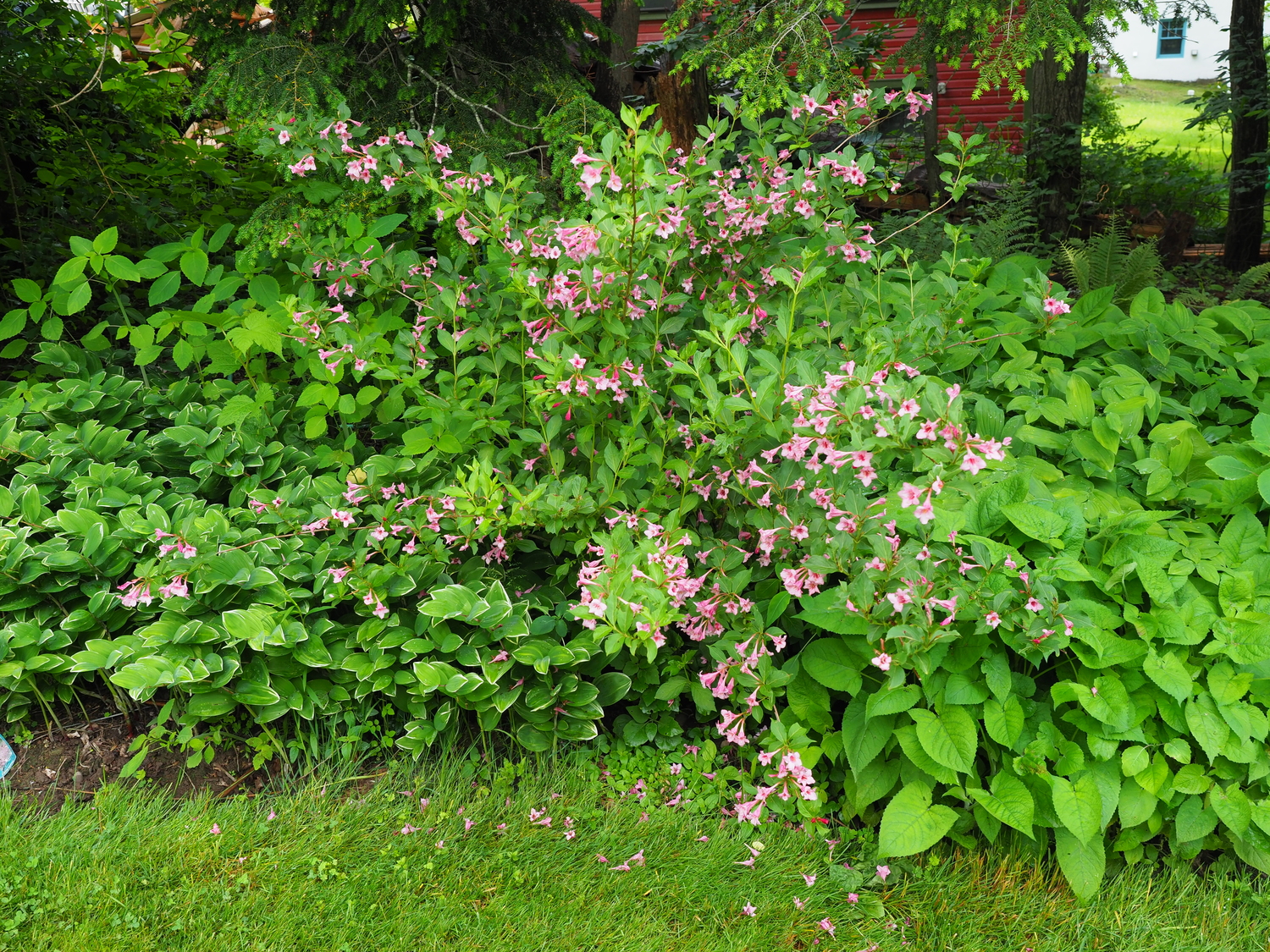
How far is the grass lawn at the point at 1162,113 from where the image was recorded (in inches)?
601

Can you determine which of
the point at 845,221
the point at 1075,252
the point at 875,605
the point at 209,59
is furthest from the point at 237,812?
the point at 1075,252

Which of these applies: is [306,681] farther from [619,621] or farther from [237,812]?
[619,621]

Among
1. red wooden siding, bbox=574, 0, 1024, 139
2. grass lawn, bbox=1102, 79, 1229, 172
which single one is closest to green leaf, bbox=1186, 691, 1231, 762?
red wooden siding, bbox=574, 0, 1024, 139

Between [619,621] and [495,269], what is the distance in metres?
1.41

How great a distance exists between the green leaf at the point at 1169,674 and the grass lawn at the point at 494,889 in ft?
1.74

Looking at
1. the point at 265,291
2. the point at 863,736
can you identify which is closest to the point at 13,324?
the point at 265,291

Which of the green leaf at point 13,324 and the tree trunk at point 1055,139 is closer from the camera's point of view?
the green leaf at point 13,324

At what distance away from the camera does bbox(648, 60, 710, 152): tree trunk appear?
5.68 meters

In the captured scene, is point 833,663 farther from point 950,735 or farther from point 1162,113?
point 1162,113

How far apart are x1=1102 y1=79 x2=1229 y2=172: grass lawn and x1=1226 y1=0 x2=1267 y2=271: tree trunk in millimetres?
7231

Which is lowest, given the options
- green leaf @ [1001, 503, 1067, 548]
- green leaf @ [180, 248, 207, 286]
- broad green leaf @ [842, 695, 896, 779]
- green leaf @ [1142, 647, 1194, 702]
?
broad green leaf @ [842, 695, 896, 779]

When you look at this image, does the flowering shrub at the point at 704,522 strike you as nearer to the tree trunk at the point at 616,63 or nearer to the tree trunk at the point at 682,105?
the tree trunk at the point at 616,63

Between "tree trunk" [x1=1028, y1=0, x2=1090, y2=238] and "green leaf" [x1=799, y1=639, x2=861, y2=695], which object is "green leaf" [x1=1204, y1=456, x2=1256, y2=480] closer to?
"green leaf" [x1=799, y1=639, x2=861, y2=695]

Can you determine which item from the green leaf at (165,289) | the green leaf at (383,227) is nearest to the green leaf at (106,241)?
the green leaf at (165,289)
